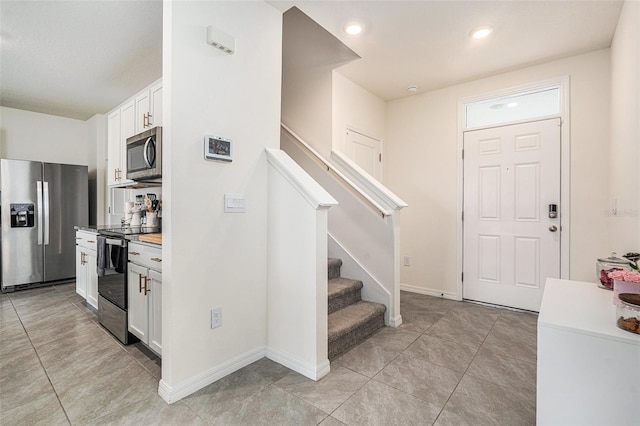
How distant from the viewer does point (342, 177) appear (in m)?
3.15

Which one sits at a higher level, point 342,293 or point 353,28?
point 353,28

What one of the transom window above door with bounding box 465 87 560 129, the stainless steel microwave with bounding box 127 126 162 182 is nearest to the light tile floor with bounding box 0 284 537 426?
the stainless steel microwave with bounding box 127 126 162 182

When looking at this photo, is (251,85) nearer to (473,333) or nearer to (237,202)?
(237,202)

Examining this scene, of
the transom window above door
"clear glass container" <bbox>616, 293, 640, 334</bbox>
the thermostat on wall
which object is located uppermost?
the transom window above door

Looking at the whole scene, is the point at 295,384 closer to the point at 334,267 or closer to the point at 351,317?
the point at 351,317

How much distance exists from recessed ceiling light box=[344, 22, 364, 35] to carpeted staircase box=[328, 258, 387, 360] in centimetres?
217

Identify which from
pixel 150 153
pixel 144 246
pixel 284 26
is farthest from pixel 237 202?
pixel 284 26

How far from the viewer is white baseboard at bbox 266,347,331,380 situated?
199 centimetres

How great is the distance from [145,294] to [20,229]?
345 centimetres

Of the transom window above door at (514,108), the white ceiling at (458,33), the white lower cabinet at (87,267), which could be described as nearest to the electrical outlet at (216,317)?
the white lower cabinet at (87,267)

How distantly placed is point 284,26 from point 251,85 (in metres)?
1.18

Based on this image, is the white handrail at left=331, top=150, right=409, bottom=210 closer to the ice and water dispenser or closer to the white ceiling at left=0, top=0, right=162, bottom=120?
the white ceiling at left=0, top=0, right=162, bottom=120

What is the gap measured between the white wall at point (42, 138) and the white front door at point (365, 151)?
4.41 meters

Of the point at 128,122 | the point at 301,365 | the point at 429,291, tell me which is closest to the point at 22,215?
the point at 128,122
